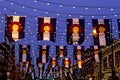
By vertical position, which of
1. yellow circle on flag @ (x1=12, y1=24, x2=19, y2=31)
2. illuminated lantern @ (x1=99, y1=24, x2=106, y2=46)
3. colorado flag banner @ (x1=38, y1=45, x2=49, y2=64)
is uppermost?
yellow circle on flag @ (x1=12, y1=24, x2=19, y2=31)

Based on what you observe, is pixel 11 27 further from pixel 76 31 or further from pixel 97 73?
pixel 97 73

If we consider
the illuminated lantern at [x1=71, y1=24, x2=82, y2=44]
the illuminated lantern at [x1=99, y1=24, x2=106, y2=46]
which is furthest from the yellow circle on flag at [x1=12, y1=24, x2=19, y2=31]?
the illuminated lantern at [x1=99, y1=24, x2=106, y2=46]

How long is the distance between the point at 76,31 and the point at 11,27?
502 centimetres

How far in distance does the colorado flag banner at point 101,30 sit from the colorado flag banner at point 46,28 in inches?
127

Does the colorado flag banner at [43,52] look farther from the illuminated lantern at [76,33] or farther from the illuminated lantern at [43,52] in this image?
the illuminated lantern at [76,33]

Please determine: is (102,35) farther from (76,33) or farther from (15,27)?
(15,27)

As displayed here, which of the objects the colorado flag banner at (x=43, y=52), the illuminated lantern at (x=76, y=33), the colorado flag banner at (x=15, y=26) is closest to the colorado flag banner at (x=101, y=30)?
the illuminated lantern at (x=76, y=33)

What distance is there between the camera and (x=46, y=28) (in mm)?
26656

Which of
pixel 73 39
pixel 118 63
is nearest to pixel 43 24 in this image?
pixel 73 39

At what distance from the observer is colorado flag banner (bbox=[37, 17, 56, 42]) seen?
26.2 meters

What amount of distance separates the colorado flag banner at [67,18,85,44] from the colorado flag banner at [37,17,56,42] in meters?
1.24

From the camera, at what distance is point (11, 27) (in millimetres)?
26719

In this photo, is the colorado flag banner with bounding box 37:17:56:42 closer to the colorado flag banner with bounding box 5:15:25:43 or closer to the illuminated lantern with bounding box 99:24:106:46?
the colorado flag banner with bounding box 5:15:25:43

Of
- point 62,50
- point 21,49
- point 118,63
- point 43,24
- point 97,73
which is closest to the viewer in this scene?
point 43,24
